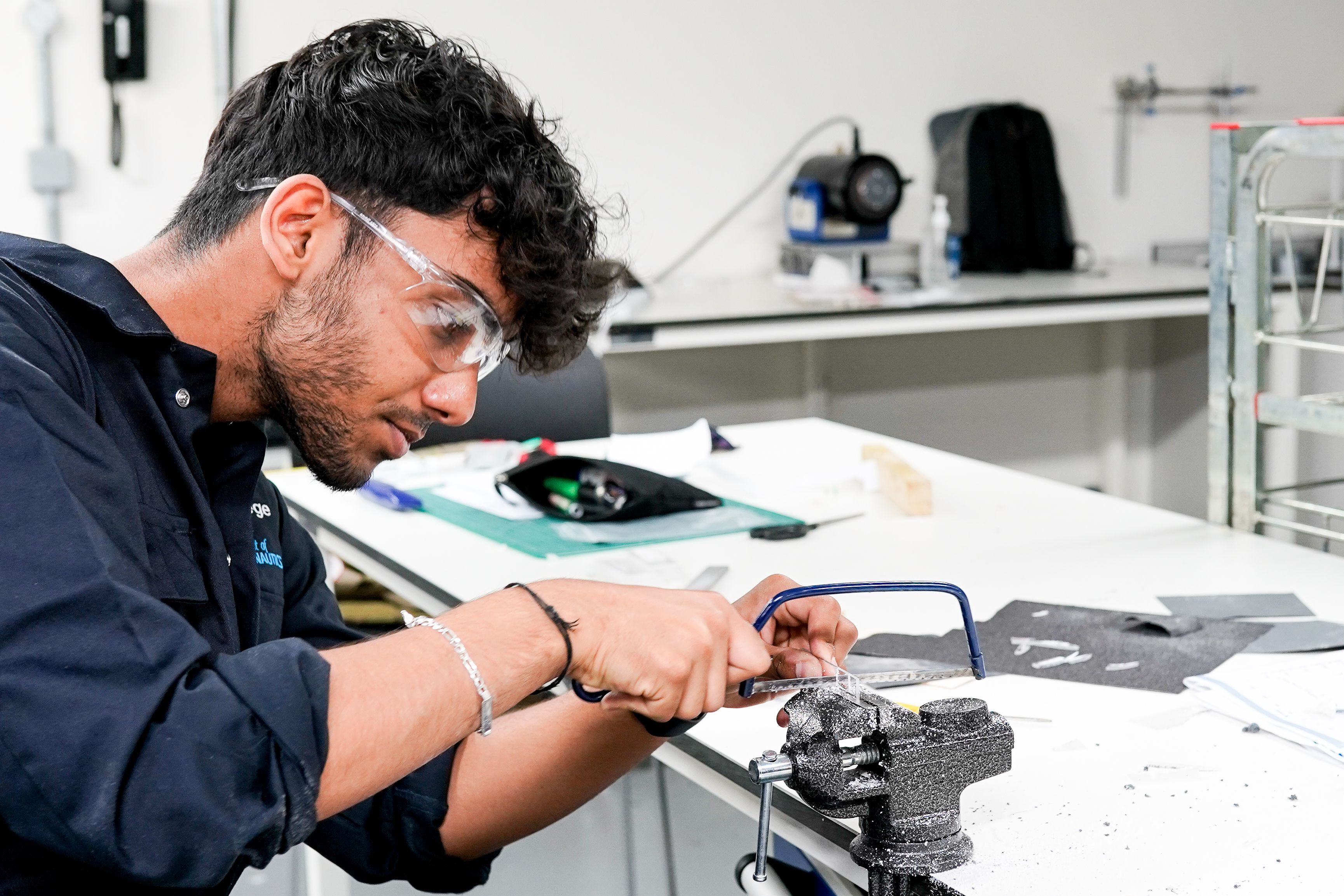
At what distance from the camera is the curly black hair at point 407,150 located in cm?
105

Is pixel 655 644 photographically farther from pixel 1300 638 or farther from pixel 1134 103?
pixel 1134 103

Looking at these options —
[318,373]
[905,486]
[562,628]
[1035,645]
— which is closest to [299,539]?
[318,373]

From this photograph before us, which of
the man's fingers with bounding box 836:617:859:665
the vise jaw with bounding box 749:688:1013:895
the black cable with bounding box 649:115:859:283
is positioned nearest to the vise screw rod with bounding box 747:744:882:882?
the vise jaw with bounding box 749:688:1013:895

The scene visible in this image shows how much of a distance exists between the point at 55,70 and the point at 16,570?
315 cm

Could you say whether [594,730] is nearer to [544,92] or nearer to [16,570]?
[16,570]

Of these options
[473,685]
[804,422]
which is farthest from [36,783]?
[804,422]

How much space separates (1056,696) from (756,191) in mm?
3275

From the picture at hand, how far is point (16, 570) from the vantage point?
77cm

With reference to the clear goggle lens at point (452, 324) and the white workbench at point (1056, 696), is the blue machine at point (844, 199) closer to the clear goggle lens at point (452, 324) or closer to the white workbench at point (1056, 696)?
the white workbench at point (1056, 696)

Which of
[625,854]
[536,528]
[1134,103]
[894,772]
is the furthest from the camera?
[1134,103]

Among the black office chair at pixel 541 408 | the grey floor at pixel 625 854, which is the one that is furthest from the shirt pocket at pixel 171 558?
the black office chair at pixel 541 408

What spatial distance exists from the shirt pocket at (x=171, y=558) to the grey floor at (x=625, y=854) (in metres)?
1.34

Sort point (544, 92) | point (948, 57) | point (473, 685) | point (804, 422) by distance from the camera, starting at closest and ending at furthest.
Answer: point (473, 685) → point (804, 422) → point (544, 92) → point (948, 57)

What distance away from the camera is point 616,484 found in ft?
6.43
